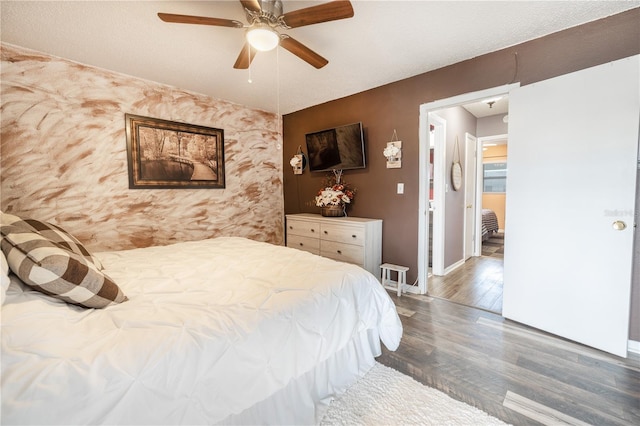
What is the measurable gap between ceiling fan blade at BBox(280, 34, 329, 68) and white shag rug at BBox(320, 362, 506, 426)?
227 cm

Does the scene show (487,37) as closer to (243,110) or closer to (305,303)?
(305,303)

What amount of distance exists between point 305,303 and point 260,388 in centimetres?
39

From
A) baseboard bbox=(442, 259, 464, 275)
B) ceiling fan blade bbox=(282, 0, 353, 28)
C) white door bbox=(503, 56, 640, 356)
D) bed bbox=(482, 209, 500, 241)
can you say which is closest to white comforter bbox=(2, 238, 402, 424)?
ceiling fan blade bbox=(282, 0, 353, 28)

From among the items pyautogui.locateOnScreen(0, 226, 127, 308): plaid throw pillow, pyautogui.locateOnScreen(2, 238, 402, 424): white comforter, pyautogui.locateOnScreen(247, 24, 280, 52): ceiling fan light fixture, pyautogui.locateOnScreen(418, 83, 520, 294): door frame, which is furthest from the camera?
pyautogui.locateOnScreen(418, 83, 520, 294): door frame

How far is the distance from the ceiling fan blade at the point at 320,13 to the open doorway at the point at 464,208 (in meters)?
1.70

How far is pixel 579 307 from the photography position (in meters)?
2.10

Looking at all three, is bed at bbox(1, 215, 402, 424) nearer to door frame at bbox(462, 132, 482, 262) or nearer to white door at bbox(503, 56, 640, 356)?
white door at bbox(503, 56, 640, 356)

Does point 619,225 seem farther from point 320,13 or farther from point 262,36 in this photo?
point 262,36

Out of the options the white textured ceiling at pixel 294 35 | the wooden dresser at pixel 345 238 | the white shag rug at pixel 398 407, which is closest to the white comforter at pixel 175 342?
the white shag rug at pixel 398 407

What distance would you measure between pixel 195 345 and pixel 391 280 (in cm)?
273

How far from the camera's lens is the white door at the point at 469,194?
4.55m

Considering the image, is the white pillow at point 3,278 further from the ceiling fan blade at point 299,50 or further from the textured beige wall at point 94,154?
the textured beige wall at point 94,154

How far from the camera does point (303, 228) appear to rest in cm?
370

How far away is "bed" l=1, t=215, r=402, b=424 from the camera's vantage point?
798 mm
